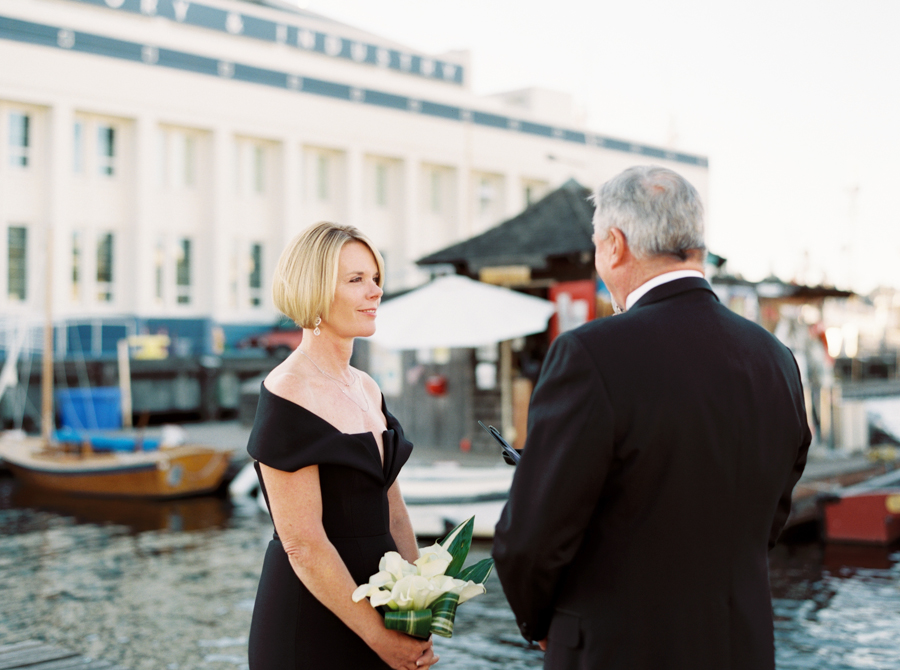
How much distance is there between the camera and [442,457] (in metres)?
15.9

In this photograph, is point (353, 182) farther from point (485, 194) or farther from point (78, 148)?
point (78, 148)

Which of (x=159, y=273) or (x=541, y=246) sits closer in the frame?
(x=541, y=246)

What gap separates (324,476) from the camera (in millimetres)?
2428

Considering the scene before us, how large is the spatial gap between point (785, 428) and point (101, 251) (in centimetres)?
3286

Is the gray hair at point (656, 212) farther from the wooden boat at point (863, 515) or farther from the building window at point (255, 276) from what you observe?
the building window at point (255, 276)

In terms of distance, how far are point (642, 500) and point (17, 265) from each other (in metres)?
32.0

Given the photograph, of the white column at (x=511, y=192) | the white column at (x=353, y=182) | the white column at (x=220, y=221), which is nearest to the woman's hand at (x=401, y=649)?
the white column at (x=220, y=221)

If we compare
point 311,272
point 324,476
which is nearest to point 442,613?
point 324,476

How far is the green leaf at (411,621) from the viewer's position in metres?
2.32

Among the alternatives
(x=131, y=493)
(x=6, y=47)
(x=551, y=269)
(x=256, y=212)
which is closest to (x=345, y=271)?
(x=551, y=269)

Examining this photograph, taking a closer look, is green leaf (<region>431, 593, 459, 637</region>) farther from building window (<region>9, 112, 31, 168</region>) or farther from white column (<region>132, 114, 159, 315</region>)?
building window (<region>9, 112, 31, 168</region>)

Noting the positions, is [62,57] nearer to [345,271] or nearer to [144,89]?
[144,89]

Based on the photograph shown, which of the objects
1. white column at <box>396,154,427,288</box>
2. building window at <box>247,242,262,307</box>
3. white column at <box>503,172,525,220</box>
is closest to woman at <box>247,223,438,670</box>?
building window at <box>247,242,262,307</box>

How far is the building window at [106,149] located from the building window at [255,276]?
20.2 ft
